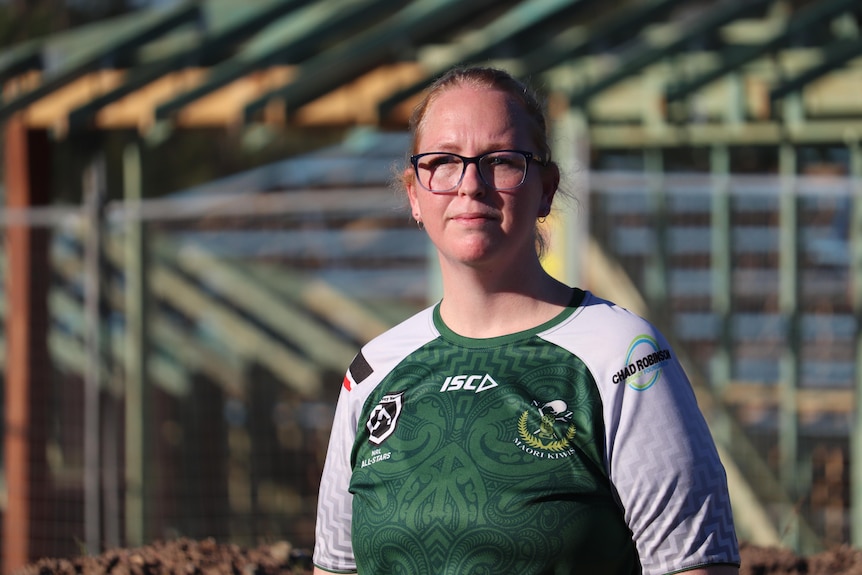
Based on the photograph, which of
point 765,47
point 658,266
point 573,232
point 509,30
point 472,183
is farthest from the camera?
point 658,266

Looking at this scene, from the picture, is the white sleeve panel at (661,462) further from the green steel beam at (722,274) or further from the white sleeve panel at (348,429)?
the green steel beam at (722,274)

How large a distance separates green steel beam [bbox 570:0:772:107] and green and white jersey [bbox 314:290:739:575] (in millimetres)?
5433

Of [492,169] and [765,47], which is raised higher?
[765,47]

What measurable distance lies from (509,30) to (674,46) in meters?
1.11

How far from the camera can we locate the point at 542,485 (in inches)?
90.8

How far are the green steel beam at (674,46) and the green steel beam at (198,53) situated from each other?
2028mm

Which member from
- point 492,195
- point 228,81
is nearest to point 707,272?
point 228,81

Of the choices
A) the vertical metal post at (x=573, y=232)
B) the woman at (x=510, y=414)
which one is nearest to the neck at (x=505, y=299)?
the woman at (x=510, y=414)

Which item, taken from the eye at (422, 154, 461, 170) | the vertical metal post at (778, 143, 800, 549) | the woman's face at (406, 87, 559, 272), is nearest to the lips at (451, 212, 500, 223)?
the woman's face at (406, 87, 559, 272)

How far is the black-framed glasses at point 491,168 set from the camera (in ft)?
7.97

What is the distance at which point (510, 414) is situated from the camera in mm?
2373

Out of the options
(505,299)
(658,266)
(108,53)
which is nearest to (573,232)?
(658,266)

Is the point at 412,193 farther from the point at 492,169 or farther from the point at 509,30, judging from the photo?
the point at 509,30

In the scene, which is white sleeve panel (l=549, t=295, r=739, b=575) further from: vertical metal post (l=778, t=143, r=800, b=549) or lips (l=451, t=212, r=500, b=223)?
vertical metal post (l=778, t=143, r=800, b=549)
